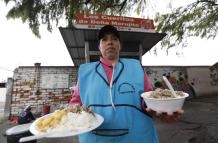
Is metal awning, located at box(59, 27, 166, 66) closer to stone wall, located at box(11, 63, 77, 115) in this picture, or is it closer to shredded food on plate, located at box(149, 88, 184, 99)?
stone wall, located at box(11, 63, 77, 115)

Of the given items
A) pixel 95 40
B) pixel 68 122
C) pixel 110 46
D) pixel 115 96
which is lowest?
pixel 68 122

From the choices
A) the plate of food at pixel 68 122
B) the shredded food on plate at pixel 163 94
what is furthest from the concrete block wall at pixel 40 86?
the shredded food on plate at pixel 163 94

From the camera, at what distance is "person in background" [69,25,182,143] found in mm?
1649

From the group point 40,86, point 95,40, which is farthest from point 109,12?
point 40,86

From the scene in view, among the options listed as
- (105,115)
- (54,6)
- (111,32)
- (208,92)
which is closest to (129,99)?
(105,115)

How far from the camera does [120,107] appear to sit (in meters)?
1.66

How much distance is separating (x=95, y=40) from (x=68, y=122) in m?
5.56

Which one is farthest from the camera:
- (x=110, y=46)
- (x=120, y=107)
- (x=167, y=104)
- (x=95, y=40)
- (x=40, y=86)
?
(x=40, y=86)

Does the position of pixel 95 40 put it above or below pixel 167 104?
above

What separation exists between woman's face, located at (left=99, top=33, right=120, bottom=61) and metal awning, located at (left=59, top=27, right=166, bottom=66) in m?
4.29

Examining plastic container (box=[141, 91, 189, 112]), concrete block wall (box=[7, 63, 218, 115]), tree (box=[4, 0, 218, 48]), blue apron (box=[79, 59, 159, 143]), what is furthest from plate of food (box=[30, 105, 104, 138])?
concrete block wall (box=[7, 63, 218, 115])

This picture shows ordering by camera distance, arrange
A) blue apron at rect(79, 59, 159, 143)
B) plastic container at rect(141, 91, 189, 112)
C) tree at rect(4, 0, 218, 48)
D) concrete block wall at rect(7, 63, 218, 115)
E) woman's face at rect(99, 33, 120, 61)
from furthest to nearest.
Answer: concrete block wall at rect(7, 63, 218, 115) → tree at rect(4, 0, 218, 48) → woman's face at rect(99, 33, 120, 61) → blue apron at rect(79, 59, 159, 143) → plastic container at rect(141, 91, 189, 112)

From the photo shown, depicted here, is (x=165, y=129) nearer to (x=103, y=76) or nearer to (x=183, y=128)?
(x=183, y=128)

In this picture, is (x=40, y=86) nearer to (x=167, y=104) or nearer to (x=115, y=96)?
(x=115, y=96)
